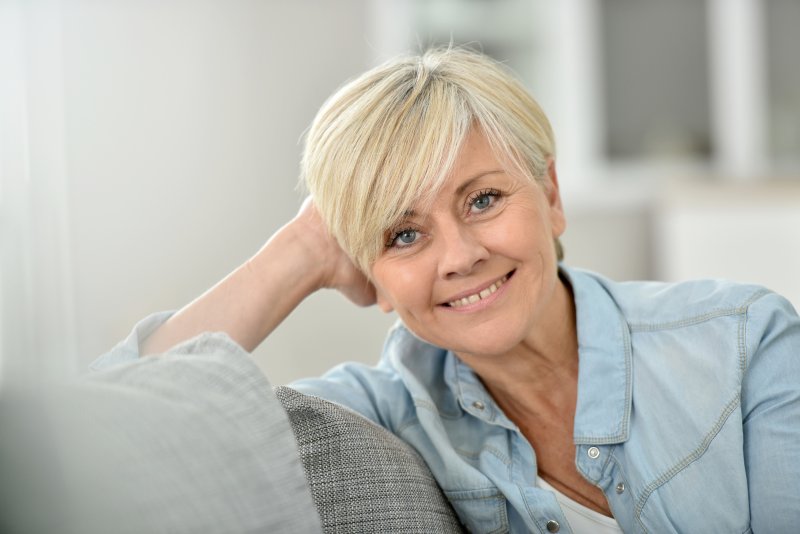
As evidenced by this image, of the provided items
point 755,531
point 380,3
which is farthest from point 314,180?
point 380,3

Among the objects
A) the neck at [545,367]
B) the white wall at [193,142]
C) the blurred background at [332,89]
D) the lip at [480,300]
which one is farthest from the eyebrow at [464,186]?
the blurred background at [332,89]

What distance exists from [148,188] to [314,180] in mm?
3512

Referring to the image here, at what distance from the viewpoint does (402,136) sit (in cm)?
152

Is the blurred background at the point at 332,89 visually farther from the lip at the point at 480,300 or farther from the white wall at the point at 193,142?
the lip at the point at 480,300

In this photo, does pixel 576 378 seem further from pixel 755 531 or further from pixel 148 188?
Result: pixel 148 188

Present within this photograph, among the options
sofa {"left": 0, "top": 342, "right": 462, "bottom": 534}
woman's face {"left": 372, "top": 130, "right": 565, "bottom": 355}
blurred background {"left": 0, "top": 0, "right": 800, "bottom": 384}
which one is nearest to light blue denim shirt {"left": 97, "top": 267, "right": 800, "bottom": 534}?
woman's face {"left": 372, "top": 130, "right": 565, "bottom": 355}

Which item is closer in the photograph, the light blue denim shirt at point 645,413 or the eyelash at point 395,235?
the light blue denim shirt at point 645,413

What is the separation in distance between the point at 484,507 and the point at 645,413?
0.30m

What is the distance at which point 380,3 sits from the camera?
527 cm

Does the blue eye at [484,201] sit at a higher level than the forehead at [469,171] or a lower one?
lower

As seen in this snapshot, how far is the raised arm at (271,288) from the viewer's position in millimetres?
1621

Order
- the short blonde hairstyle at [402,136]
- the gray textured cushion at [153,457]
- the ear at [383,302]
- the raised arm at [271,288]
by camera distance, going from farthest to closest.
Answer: the ear at [383,302]
the raised arm at [271,288]
the short blonde hairstyle at [402,136]
the gray textured cushion at [153,457]

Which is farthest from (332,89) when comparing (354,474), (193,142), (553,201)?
(354,474)

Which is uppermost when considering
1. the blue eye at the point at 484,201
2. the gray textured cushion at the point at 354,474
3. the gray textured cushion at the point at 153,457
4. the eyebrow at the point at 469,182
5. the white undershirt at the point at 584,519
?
the eyebrow at the point at 469,182
